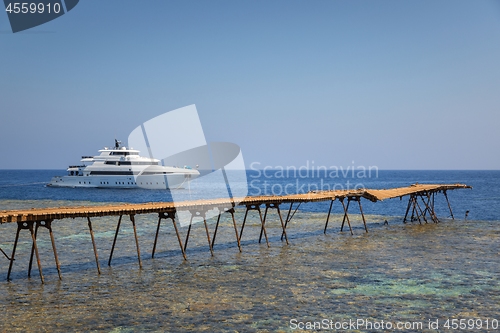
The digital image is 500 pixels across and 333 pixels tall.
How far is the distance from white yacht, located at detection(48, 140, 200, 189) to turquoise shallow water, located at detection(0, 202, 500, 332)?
5923 centimetres

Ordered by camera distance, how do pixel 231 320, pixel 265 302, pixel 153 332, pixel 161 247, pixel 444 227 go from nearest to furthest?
1. pixel 153 332
2. pixel 231 320
3. pixel 265 302
4. pixel 161 247
5. pixel 444 227

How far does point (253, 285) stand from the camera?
55.5 ft

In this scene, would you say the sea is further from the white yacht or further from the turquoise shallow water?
the white yacht

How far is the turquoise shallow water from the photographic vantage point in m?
13.1

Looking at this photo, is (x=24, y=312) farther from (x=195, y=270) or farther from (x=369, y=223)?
(x=369, y=223)

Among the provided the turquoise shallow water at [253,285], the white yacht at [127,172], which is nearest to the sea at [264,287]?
the turquoise shallow water at [253,285]

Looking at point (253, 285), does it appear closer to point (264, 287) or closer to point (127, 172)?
point (264, 287)

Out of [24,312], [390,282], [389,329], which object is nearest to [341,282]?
[390,282]

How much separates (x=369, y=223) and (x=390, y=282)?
2266 centimetres

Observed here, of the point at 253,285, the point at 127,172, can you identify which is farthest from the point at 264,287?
the point at 127,172

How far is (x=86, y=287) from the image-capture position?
16734 millimetres

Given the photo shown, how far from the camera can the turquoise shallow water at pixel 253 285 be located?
42.9 feet

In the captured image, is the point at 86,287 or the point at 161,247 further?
the point at 161,247

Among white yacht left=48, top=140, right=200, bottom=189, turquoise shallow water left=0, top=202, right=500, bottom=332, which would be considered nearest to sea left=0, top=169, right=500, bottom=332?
turquoise shallow water left=0, top=202, right=500, bottom=332
